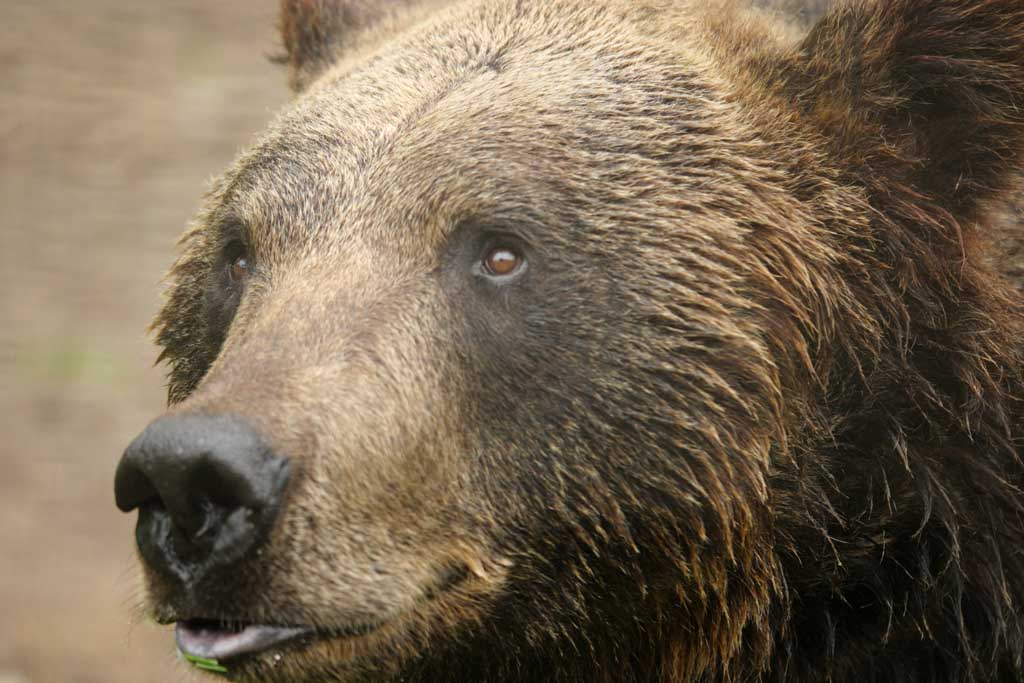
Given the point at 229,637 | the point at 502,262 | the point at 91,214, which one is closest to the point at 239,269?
the point at 502,262

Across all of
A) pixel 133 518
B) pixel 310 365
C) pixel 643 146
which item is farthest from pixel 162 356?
pixel 133 518

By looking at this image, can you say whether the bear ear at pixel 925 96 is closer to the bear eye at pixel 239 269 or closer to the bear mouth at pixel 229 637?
the bear eye at pixel 239 269

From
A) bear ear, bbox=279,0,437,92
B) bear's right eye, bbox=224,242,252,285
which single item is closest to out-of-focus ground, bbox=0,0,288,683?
bear ear, bbox=279,0,437,92

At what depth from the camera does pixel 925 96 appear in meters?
Result: 5.25

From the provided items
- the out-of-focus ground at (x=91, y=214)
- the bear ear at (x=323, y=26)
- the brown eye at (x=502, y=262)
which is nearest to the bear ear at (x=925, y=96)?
the brown eye at (x=502, y=262)

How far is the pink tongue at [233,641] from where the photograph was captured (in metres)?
4.55

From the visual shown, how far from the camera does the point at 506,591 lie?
4.95 meters

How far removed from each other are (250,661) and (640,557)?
142 cm

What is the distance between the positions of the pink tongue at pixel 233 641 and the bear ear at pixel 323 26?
3.23 meters

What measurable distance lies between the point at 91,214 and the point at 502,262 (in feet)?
32.8

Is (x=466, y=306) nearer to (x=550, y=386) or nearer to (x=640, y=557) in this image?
(x=550, y=386)

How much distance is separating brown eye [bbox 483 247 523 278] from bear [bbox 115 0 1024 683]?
24 millimetres

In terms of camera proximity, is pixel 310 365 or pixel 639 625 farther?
pixel 639 625

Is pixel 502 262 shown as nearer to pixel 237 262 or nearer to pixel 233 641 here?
pixel 237 262
